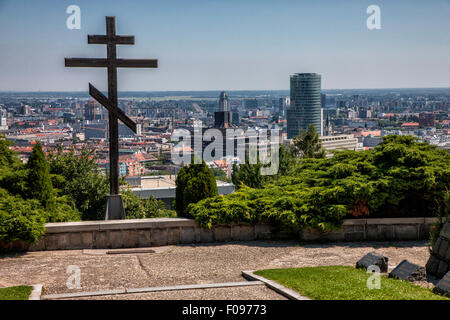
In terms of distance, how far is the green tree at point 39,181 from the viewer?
30.3ft

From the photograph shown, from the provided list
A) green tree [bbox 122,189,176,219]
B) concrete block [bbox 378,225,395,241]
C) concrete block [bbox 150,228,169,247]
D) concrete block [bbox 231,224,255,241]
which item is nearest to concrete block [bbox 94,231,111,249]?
concrete block [bbox 150,228,169,247]

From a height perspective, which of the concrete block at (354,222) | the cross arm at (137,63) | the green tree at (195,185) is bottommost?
the concrete block at (354,222)

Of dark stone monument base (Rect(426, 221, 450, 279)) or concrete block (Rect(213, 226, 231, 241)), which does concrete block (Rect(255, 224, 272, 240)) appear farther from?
dark stone monument base (Rect(426, 221, 450, 279))

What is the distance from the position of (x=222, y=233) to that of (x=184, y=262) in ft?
5.15

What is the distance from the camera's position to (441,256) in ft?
23.4

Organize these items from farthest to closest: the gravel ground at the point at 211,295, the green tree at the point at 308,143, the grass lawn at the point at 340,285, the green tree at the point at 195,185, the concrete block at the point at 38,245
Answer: the green tree at the point at 308,143 → the green tree at the point at 195,185 → the concrete block at the point at 38,245 → the gravel ground at the point at 211,295 → the grass lawn at the point at 340,285

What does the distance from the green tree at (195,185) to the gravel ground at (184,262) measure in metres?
1.21

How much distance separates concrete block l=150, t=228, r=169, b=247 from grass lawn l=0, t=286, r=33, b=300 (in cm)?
314

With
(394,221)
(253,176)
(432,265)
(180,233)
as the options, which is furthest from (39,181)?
(253,176)

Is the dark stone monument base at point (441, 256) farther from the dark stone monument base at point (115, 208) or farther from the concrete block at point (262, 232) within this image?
the dark stone monument base at point (115, 208)

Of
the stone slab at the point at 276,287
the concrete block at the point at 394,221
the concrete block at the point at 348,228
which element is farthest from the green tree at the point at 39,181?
the concrete block at the point at 394,221

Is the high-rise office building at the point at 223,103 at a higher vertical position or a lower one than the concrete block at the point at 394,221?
higher

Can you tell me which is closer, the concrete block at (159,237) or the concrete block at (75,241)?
the concrete block at (75,241)
